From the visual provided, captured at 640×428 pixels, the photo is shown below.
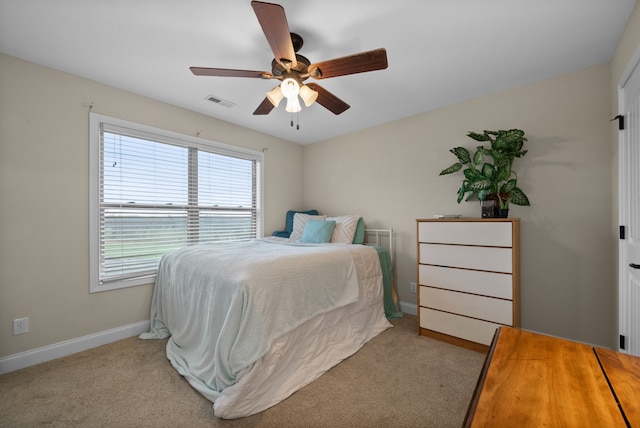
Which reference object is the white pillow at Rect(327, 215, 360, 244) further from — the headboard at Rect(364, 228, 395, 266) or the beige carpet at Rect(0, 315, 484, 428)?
the beige carpet at Rect(0, 315, 484, 428)

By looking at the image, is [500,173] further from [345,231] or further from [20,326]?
[20,326]

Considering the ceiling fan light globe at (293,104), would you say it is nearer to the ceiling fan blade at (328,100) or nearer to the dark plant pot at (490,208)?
the ceiling fan blade at (328,100)

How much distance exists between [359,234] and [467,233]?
1.29 meters

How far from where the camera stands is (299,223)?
12.0 ft

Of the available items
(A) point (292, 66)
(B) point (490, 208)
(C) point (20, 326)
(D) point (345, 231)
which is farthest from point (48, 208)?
(B) point (490, 208)

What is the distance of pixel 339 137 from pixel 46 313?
3673 millimetres

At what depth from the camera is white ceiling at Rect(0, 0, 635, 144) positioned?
1.61 m

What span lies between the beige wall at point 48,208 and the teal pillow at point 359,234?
7.99 ft

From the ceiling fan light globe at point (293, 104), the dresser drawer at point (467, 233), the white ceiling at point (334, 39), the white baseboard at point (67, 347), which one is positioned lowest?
the white baseboard at point (67, 347)

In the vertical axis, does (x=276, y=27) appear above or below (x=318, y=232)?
above

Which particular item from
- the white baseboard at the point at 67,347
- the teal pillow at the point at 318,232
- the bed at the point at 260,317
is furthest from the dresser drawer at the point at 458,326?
the white baseboard at the point at 67,347

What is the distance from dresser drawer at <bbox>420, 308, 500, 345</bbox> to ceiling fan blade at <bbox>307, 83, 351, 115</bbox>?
205 cm

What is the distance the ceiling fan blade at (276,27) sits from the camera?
1250mm

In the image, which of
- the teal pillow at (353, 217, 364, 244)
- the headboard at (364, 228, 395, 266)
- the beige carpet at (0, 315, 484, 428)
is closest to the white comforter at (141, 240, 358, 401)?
the beige carpet at (0, 315, 484, 428)
